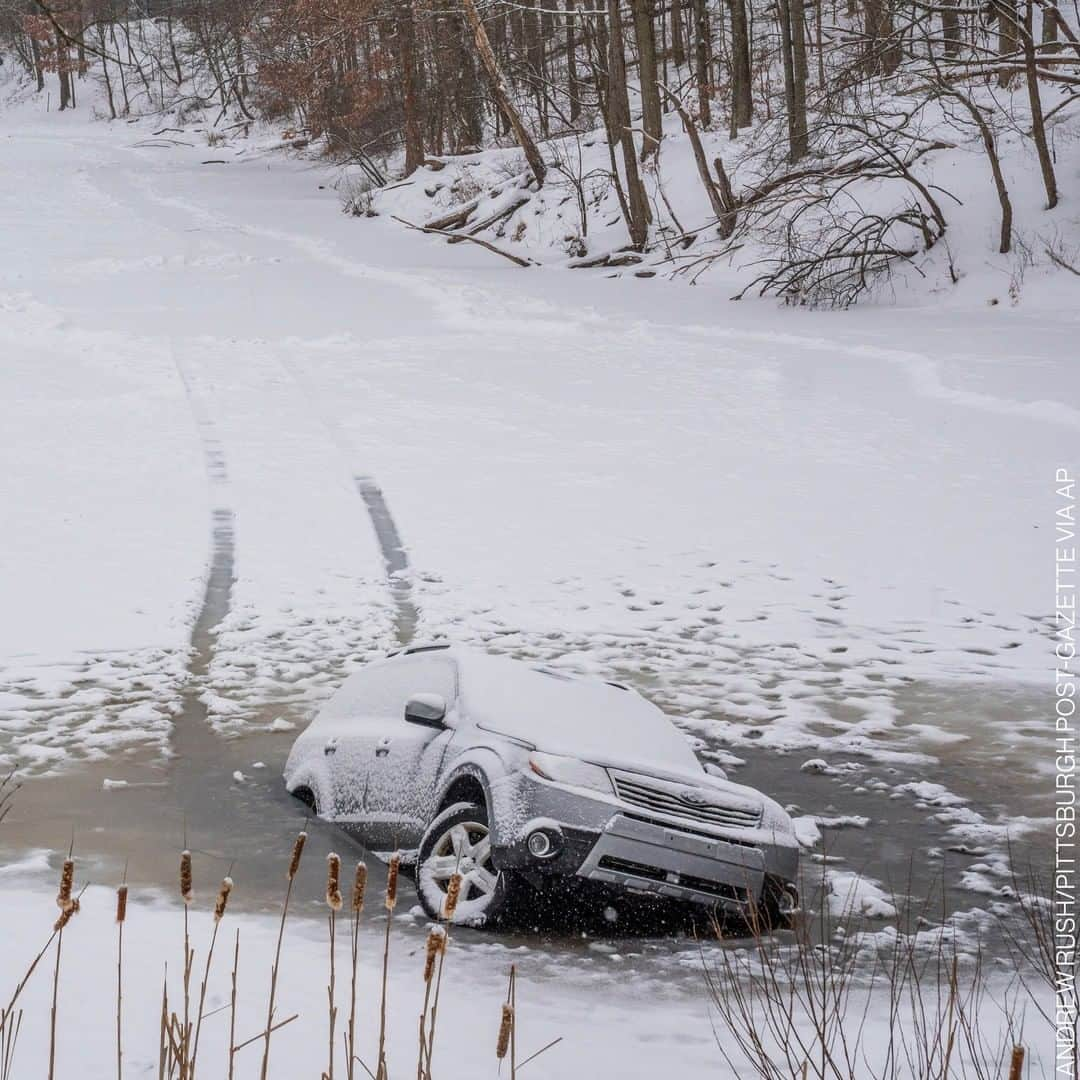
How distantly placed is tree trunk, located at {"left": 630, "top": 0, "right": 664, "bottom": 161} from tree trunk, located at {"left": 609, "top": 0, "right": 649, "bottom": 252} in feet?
2.70

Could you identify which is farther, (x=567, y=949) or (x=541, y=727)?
(x=541, y=727)

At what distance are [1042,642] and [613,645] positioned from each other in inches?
124

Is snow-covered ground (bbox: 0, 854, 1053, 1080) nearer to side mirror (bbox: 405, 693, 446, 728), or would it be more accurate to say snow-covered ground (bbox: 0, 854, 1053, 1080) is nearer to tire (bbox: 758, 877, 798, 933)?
tire (bbox: 758, 877, 798, 933)

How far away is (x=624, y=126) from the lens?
33.6m

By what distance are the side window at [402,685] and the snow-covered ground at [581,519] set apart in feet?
2.73

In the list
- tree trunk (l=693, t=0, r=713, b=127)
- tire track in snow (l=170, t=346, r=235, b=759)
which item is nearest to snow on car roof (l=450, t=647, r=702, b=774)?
tire track in snow (l=170, t=346, r=235, b=759)

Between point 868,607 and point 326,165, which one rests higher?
point 326,165

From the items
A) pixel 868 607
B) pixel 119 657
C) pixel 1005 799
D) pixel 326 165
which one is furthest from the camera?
pixel 326 165

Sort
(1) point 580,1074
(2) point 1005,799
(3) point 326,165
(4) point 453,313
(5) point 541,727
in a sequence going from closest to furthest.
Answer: (1) point 580,1074, (5) point 541,727, (2) point 1005,799, (4) point 453,313, (3) point 326,165

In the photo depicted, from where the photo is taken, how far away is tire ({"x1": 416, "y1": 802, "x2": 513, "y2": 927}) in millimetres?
6145

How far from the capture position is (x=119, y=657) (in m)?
10.7

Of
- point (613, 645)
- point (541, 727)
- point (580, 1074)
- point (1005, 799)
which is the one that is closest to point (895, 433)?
point (613, 645)

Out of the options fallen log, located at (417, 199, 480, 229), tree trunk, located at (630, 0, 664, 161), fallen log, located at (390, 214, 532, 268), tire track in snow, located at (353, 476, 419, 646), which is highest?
tree trunk, located at (630, 0, 664, 161)

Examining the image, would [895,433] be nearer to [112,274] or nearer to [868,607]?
[868,607]
